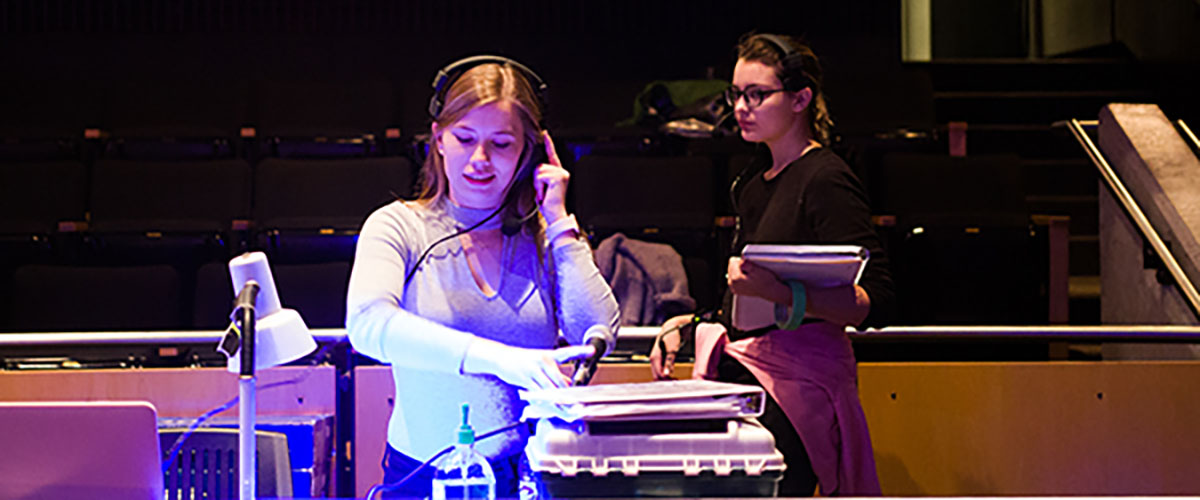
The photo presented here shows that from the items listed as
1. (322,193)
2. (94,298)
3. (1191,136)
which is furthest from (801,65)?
(94,298)

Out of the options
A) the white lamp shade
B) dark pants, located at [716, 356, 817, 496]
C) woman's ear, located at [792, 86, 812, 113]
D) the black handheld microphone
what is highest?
woman's ear, located at [792, 86, 812, 113]

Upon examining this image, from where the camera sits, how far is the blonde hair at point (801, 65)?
1.65m

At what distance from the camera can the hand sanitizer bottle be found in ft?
3.47

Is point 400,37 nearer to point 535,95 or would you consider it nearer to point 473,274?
point 535,95

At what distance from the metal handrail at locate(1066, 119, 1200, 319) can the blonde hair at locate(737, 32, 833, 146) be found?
1315 mm

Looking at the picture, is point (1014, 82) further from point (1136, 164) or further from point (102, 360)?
point (102, 360)

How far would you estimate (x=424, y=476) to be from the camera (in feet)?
4.24

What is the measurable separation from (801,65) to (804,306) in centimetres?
46

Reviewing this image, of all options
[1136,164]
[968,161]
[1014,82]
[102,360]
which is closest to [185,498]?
[102,360]

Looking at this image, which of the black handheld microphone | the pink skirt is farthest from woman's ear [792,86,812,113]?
the black handheld microphone

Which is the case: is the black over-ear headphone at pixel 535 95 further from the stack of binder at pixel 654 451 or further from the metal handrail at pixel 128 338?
the metal handrail at pixel 128 338

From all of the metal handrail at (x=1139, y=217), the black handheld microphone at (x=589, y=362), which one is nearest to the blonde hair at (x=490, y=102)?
the black handheld microphone at (x=589, y=362)

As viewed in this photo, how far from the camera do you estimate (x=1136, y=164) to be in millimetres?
3363

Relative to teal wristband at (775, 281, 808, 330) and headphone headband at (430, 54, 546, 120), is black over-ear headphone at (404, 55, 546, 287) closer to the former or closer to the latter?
headphone headband at (430, 54, 546, 120)
